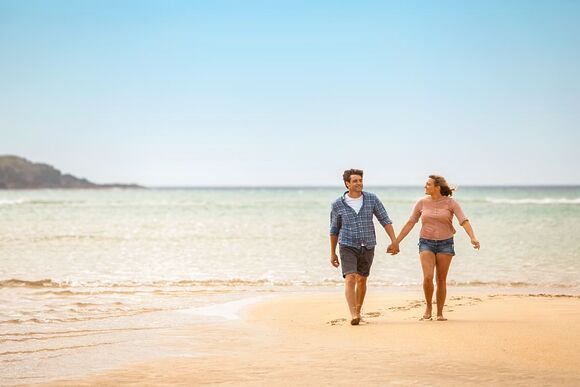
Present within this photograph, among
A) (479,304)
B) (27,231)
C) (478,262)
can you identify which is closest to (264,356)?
(479,304)

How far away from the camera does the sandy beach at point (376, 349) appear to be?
18.6ft

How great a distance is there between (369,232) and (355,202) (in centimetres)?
41

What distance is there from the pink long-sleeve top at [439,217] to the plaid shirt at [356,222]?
0.48 metres

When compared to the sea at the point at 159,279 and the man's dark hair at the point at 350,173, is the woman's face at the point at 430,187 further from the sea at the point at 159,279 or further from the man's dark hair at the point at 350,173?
the sea at the point at 159,279

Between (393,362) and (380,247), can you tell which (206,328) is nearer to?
(393,362)

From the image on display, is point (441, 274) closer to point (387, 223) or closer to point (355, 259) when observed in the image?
point (387, 223)

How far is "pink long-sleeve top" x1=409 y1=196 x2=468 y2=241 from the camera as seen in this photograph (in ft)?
27.2

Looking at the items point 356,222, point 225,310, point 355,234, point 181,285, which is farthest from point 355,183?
point 181,285

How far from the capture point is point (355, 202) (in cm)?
841

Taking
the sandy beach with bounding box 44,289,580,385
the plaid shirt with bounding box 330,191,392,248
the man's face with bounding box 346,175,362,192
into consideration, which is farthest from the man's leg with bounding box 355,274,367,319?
the man's face with bounding box 346,175,362,192

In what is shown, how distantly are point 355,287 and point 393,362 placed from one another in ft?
7.75

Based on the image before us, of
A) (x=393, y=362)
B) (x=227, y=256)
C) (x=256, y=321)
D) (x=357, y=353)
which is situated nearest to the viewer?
(x=393, y=362)

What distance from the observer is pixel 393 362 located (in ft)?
20.2

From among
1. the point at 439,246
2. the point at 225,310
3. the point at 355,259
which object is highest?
the point at 439,246
